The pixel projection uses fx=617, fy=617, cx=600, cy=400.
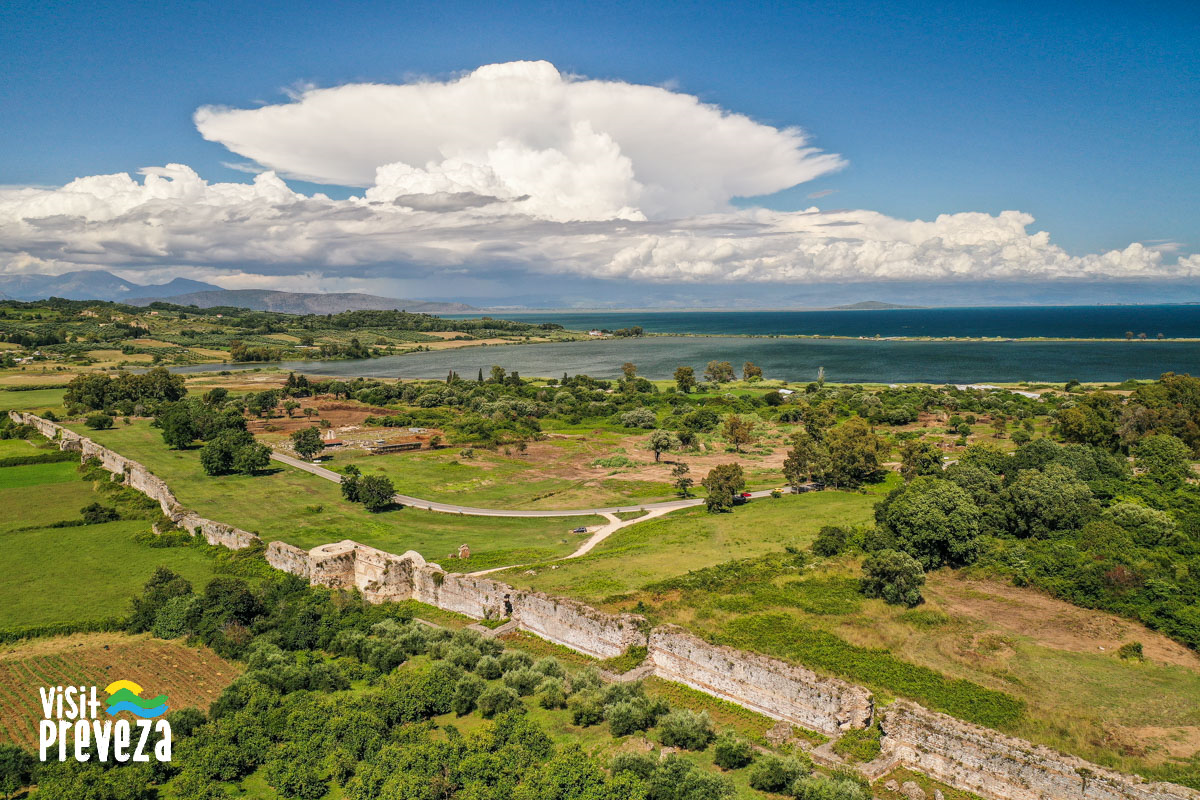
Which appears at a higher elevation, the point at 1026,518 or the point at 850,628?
the point at 1026,518

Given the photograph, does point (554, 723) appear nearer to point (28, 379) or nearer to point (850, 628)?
point (850, 628)

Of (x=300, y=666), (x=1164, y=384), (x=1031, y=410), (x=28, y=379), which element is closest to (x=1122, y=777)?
(x=300, y=666)

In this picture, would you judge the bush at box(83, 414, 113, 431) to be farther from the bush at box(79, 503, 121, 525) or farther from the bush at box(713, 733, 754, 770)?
the bush at box(713, 733, 754, 770)

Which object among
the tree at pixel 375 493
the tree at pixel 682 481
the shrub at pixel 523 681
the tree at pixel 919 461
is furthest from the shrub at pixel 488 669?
the tree at pixel 919 461

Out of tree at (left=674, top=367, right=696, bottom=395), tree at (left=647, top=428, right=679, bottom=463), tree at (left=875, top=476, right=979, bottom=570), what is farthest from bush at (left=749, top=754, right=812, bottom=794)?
tree at (left=674, top=367, right=696, bottom=395)

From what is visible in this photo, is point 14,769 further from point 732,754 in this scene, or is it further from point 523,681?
point 732,754

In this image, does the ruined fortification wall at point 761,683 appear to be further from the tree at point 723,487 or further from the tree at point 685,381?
the tree at point 685,381
